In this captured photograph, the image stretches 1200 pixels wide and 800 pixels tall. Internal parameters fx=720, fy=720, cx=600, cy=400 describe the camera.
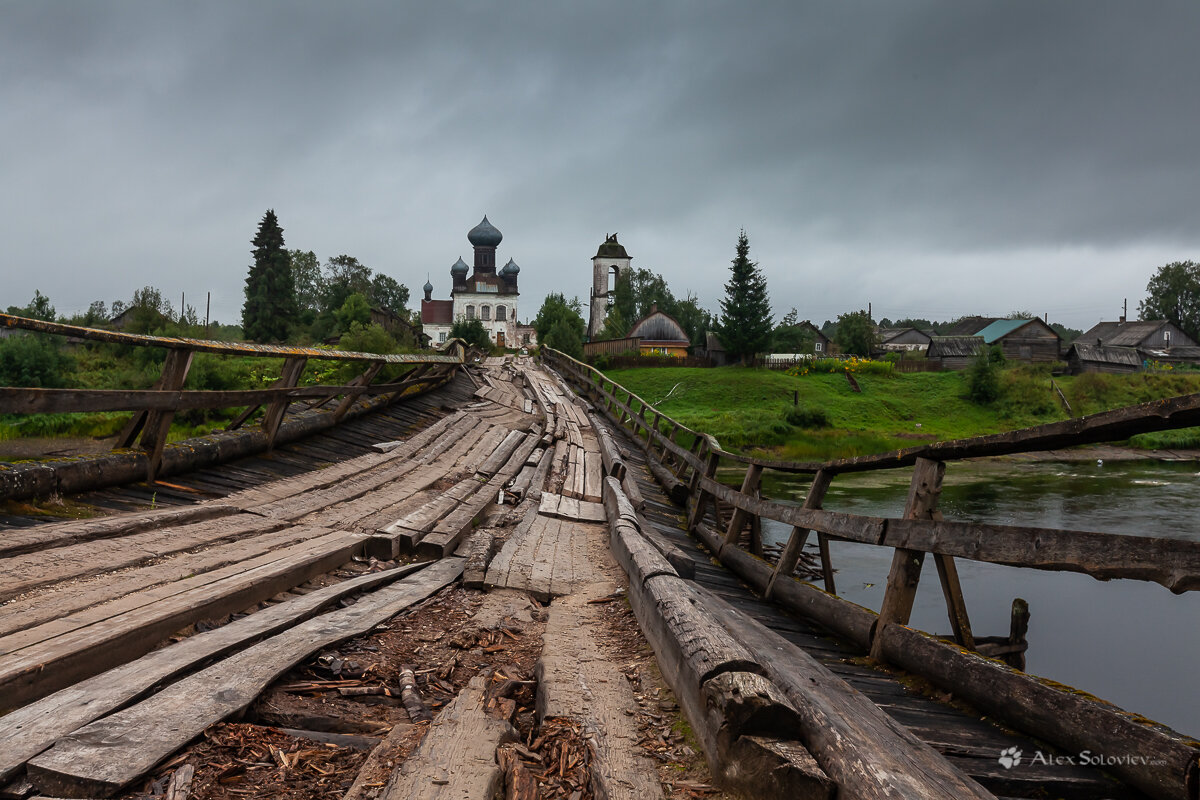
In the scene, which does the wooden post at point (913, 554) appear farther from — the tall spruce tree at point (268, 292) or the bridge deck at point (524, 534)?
the tall spruce tree at point (268, 292)

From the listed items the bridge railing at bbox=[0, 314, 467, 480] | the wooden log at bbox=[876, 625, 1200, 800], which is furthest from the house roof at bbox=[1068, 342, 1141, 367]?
the wooden log at bbox=[876, 625, 1200, 800]

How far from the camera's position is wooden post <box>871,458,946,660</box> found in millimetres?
3656

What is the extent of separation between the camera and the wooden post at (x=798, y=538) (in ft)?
16.0

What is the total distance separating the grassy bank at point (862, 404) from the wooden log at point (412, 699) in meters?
27.4

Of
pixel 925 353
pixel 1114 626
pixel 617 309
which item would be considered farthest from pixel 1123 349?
pixel 1114 626

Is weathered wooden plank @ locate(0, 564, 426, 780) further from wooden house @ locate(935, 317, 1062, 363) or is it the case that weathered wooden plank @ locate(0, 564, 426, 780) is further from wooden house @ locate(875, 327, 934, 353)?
wooden house @ locate(875, 327, 934, 353)

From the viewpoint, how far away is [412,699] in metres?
2.83

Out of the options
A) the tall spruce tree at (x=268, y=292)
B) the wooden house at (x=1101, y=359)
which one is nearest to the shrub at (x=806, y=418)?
the wooden house at (x=1101, y=359)

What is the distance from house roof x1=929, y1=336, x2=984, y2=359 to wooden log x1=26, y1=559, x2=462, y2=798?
62.3m

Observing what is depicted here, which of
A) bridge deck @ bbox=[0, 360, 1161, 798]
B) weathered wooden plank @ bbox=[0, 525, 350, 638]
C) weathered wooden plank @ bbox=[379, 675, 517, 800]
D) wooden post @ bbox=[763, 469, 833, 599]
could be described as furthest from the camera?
wooden post @ bbox=[763, 469, 833, 599]

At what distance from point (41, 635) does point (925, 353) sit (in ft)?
222

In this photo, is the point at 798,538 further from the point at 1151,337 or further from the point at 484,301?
the point at 484,301

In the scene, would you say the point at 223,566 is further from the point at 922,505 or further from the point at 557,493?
the point at 557,493

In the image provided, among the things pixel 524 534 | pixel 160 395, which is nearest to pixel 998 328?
pixel 524 534
